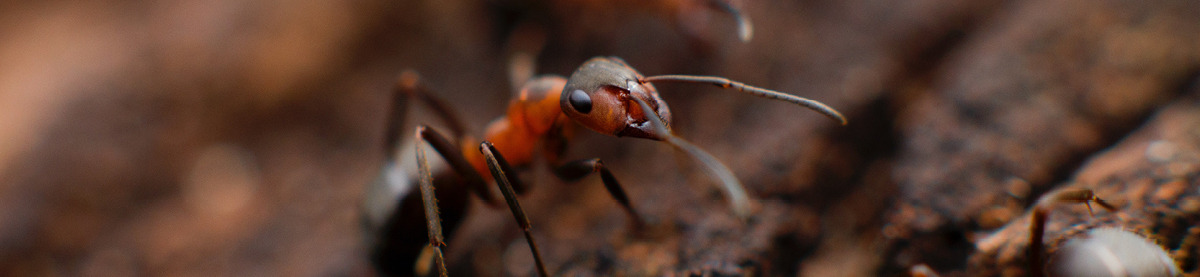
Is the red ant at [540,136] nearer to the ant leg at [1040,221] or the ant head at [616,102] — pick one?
the ant head at [616,102]

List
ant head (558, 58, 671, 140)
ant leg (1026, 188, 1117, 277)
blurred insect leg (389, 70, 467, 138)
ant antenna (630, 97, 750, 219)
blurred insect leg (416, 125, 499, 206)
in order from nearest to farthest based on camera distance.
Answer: ant leg (1026, 188, 1117, 277) < ant antenna (630, 97, 750, 219) < ant head (558, 58, 671, 140) < blurred insect leg (416, 125, 499, 206) < blurred insect leg (389, 70, 467, 138)

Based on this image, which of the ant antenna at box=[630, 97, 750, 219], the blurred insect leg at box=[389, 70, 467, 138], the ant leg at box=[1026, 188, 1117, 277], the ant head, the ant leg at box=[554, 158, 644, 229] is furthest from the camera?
the blurred insect leg at box=[389, 70, 467, 138]

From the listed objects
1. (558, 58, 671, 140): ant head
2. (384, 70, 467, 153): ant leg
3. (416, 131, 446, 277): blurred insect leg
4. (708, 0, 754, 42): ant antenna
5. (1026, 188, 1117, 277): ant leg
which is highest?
(708, 0, 754, 42): ant antenna

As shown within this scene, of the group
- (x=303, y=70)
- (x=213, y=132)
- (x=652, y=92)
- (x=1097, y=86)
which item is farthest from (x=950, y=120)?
(x=213, y=132)

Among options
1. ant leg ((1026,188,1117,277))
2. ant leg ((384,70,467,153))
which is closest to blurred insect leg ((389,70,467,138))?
ant leg ((384,70,467,153))

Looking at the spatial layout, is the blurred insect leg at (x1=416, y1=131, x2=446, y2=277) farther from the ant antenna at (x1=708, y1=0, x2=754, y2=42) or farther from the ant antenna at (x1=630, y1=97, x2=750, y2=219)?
the ant antenna at (x1=708, y1=0, x2=754, y2=42)

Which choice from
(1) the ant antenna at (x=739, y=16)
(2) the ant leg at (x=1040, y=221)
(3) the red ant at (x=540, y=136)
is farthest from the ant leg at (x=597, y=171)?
(2) the ant leg at (x=1040, y=221)

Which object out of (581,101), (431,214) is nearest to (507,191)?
(431,214)
